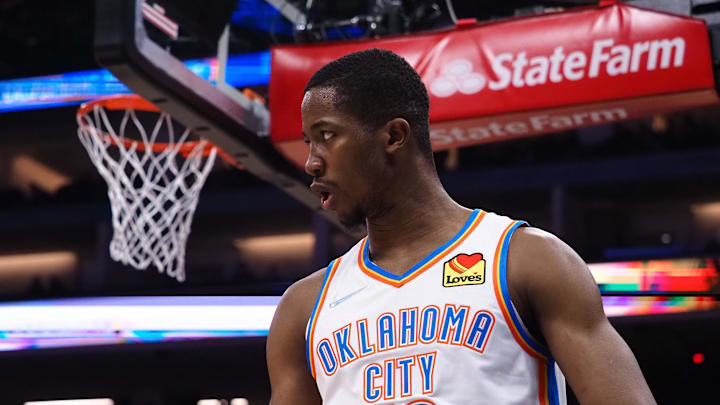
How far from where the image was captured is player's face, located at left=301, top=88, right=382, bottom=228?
1.90 metres

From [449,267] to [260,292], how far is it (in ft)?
10.8

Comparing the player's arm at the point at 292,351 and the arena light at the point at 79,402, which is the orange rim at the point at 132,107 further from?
the player's arm at the point at 292,351

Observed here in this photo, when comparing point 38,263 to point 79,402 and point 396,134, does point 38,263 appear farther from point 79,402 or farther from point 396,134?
point 396,134

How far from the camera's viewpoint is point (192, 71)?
4.61 m

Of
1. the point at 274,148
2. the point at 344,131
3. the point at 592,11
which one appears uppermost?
the point at 592,11

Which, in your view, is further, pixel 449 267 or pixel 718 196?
pixel 718 196

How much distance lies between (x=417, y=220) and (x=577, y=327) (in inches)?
16.6

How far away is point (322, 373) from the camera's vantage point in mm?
1941

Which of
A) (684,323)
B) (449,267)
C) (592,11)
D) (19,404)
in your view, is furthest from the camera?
(19,404)

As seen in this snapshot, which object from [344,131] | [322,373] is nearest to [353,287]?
[322,373]

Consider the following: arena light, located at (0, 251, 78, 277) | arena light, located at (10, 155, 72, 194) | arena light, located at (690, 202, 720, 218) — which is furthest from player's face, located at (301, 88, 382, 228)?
arena light, located at (10, 155, 72, 194)

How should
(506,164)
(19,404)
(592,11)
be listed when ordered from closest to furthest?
1. (592,11)
2. (19,404)
3. (506,164)

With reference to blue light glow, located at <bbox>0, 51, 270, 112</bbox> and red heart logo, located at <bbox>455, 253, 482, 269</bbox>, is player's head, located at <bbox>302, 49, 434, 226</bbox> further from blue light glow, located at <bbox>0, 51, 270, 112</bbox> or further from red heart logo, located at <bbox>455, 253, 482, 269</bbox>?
blue light glow, located at <bbox>0, 51, 270, 112</bbox>

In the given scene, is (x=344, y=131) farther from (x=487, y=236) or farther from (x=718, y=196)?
(x=718, y=196)
